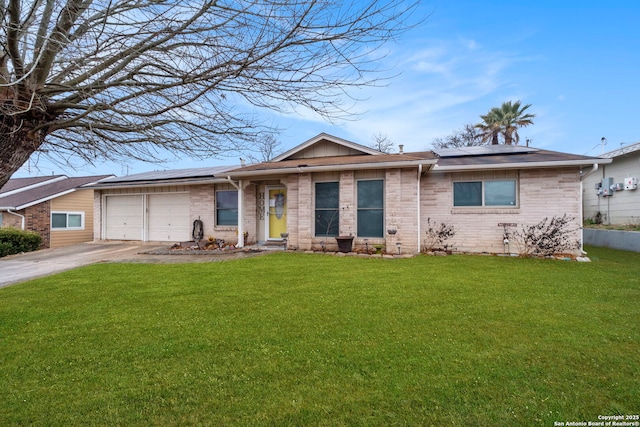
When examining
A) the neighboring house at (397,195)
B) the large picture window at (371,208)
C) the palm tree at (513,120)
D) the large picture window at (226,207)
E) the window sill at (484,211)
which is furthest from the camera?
the palm tree at (513,120)

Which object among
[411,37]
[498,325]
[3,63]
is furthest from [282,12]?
[498,325]

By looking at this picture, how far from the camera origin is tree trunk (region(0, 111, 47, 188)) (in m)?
2.68

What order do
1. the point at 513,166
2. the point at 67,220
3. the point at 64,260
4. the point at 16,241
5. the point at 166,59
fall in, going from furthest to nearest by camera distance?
1. the point at 67,220
2. the point at 16,241
3. the point at 64,260
4. the point at 513,166
5. the point at 166,59

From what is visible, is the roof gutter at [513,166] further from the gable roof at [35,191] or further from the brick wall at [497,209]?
the gable roof at [35,191]

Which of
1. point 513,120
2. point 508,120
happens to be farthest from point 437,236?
point 513,120

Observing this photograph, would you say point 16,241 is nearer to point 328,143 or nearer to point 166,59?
point 328,143

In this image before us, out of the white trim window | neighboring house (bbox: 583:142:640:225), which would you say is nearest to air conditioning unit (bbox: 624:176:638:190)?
neighboring house (bbox: 583:142:640:225)

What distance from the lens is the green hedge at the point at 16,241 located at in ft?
47.0

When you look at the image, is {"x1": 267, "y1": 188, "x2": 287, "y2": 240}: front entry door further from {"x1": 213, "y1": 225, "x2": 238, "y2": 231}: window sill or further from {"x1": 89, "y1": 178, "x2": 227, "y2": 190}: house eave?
{"x1": 89, "y1": 178, "x2": 227, "y2": 190}: house eave

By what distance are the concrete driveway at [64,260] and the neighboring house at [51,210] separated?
18.2ft

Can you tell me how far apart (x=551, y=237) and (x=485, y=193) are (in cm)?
223

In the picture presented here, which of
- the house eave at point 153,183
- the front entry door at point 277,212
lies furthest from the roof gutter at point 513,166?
the house eave at point 153,183

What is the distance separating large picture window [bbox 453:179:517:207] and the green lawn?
421 centimetres

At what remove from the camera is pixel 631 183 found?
12.6 metres
